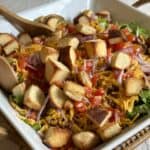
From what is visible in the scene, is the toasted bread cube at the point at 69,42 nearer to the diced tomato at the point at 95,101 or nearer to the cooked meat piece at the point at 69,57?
the cooked meat piece at the point at 69,57

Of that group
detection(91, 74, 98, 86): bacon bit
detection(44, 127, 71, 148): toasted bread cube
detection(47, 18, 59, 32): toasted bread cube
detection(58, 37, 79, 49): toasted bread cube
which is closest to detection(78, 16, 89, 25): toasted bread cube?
detection(47, 18, 59, 32): toasted bread cube

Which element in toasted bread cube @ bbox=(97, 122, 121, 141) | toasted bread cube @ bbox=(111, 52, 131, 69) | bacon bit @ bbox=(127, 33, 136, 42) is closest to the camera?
toasted bread cube @ bbox=(97, 122, 121, 141)

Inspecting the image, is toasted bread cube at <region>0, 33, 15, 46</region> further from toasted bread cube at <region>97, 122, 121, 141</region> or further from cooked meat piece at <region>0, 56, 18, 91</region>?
toasted bread cube at <region>97, 122, 121, 141</region>

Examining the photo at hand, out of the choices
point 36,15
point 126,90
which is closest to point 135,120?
point 126,90

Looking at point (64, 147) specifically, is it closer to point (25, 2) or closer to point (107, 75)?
point (107, 75)

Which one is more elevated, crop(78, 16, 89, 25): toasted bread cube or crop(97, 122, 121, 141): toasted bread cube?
crop(78, 16, 89, 25): toasted bread cube

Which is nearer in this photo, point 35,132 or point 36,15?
point 35,132
